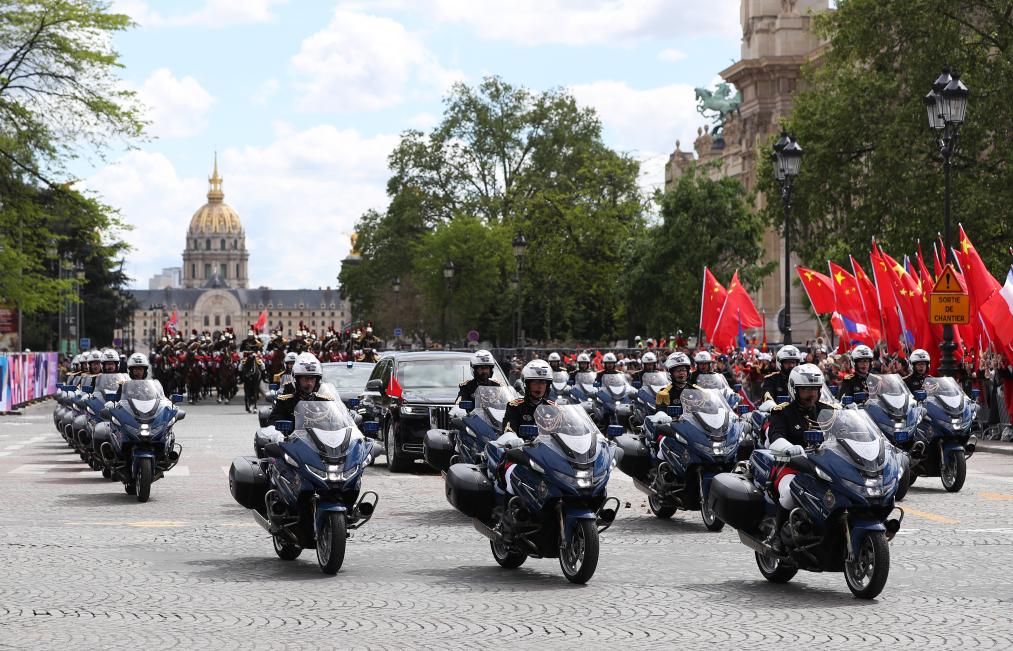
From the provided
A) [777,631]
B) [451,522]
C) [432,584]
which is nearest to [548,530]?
[432,584]

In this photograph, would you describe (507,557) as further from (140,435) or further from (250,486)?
(140,435)

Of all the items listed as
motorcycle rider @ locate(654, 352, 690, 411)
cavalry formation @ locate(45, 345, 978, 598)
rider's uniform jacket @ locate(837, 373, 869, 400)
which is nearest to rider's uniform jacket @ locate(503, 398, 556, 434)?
cavalry formation @ locate(45, 345, 978, 598)

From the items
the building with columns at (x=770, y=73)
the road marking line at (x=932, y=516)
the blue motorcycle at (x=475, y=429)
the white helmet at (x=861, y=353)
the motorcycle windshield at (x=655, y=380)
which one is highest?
the building with columns at (x=770, y=73)

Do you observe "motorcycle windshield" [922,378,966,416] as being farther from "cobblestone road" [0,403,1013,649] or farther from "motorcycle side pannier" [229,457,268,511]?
"motorcycle side pannier" [229,457,268,511]

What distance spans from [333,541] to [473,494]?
1119 mm

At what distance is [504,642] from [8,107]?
4009 centimetres

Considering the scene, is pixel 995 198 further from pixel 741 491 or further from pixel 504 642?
pixel 504 642

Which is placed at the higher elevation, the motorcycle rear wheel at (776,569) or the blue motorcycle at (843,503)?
the blue motorcycle at (843,503)

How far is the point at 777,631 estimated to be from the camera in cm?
932

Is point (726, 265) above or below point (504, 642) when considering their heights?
above

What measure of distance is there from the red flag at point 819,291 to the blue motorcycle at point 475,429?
20439 mm

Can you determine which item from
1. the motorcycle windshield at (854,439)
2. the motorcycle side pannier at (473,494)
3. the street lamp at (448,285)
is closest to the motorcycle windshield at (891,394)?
the motorcycle side pannier at (473,494)

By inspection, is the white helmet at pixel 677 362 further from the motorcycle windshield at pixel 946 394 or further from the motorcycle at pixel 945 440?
the motorcycle windshield at pixel 946 394

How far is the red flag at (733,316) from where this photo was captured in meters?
37.6
